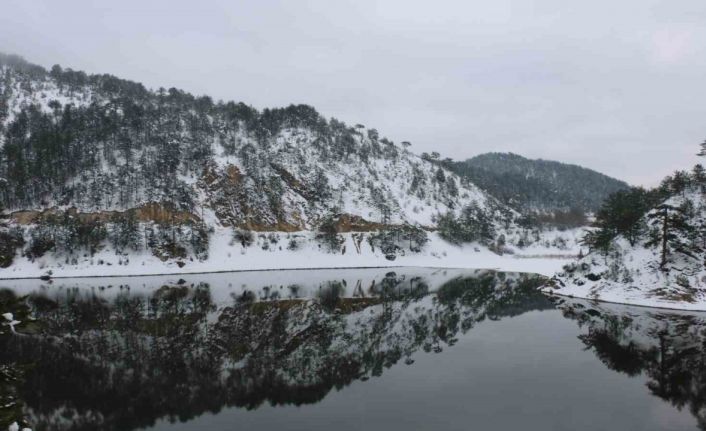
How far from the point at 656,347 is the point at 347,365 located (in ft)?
89.5

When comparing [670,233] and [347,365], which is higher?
[670,233]

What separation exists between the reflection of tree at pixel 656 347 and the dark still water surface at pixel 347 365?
0.52 feet

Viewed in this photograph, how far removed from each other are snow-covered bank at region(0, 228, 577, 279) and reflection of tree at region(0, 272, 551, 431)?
2889 centimetres

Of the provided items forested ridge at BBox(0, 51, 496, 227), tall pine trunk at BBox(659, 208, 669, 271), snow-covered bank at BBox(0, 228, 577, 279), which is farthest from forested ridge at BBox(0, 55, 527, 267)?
tall pine trunk at BBox(659, 208, 669, 271)

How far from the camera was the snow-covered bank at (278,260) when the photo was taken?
88.7 meters

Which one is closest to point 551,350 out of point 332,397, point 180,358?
point 332,397

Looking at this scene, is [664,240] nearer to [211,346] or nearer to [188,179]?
[211,346]

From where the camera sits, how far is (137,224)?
9950 cm

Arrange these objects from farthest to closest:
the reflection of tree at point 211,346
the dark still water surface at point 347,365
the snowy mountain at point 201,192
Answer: the snowy mountain at point 201,192 → the reflection of tree at point 211,346 → the dark still water surface at point 347,365

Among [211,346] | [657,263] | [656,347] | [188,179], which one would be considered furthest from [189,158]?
[656,347]

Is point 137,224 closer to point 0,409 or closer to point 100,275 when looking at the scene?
point 100,275

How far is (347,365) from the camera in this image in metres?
32.6

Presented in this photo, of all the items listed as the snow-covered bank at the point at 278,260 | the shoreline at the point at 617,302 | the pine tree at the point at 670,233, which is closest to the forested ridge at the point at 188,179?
the snow-covered bank at the point at 278,260

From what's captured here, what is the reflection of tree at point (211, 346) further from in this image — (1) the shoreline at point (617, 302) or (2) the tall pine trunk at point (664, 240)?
(2) the tall pine trunk at point (664, 240)
